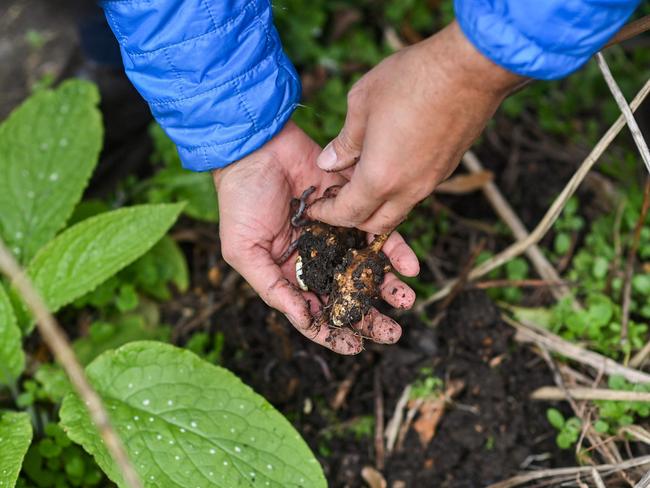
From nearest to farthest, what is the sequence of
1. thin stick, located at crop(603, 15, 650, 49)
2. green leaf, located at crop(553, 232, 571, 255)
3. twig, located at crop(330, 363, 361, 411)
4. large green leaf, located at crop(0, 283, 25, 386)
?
thin stick, located at crop(603, 15, 650, 49)
large green leaf, located at crop(0, 283, 25, 386)
twig, located at crop(330, 363, 361, 411)
green leaf, located at crop(553, 232, 571, 255)

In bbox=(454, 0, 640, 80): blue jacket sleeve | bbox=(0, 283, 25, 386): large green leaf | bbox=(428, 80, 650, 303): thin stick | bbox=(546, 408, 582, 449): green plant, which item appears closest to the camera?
bbox=(454, 0, 640, 80): blue jacket sleeve

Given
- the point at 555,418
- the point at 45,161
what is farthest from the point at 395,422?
the point at 45,161

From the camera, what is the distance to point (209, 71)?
2.34 m

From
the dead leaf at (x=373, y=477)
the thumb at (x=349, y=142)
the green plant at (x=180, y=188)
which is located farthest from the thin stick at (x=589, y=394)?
the green plant at (x=180, y=188)

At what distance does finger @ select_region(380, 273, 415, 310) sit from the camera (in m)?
2.27

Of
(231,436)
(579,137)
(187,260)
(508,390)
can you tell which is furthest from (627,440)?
(187,260)

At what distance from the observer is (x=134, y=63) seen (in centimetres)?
236

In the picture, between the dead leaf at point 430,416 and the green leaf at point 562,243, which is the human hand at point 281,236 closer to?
the dead leaf at point 430,416

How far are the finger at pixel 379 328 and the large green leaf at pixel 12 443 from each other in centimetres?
113

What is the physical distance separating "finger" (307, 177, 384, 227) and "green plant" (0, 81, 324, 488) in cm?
66

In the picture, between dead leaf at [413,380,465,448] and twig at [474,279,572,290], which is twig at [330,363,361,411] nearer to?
dead leaf at [413,380,465,448]

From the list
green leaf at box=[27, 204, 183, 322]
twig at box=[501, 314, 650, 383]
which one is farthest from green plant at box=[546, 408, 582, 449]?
green leaf at box=[27, 204, 183, 322]

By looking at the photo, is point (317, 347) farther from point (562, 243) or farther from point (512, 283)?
point (562, 243)

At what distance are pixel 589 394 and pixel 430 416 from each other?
0.58 meters
